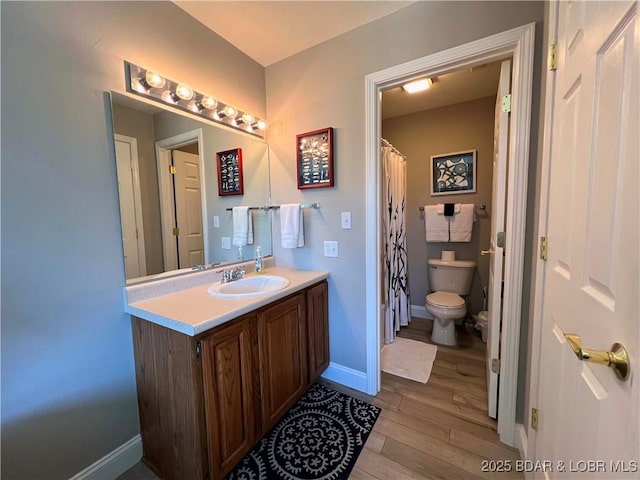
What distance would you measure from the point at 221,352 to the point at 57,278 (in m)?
0.75

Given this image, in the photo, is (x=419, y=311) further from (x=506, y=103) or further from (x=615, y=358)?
(x=615, y=358)

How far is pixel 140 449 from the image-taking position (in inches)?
52.1

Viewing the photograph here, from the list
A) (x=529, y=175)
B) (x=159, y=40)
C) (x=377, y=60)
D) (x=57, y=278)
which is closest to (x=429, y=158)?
(x=377, y=60)

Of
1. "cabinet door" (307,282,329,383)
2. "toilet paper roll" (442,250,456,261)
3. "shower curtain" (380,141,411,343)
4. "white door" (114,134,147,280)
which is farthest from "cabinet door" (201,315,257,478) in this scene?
"toilet paper roll" (442,250,456,261)

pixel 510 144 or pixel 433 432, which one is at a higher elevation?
pixel 510 144

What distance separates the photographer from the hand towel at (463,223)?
2604 millimetres

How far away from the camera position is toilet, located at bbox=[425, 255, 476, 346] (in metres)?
2.30

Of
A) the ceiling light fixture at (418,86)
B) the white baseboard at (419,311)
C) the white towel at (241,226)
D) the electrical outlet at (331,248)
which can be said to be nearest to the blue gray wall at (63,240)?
the white towel at (241,226)

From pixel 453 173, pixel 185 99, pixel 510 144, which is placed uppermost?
pixel 185 99

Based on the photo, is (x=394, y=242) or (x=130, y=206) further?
(x=394, y=242)

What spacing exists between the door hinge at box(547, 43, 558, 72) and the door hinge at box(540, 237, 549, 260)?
698 mm

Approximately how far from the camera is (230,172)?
1.87 meters

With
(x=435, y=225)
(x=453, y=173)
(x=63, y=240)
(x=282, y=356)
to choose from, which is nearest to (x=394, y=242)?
(x=435, y=225)

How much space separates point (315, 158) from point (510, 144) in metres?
1.16
